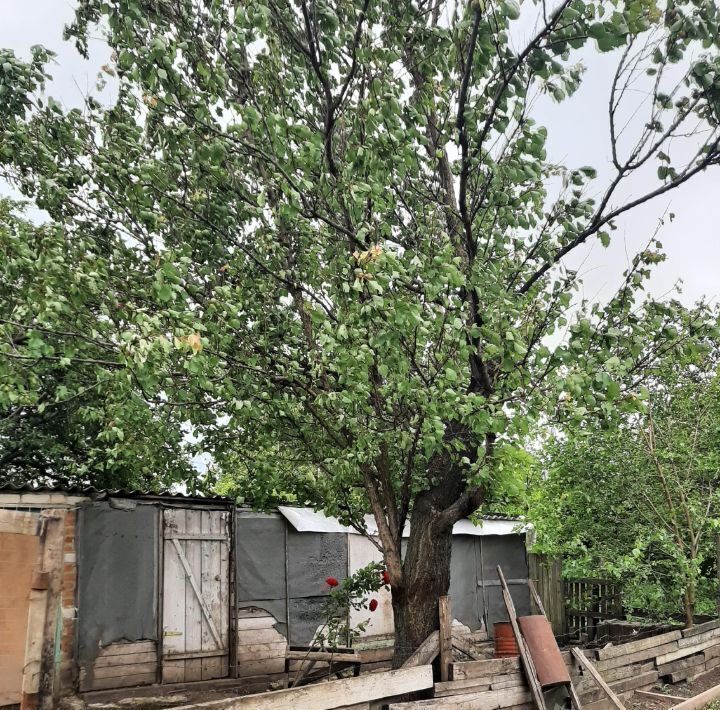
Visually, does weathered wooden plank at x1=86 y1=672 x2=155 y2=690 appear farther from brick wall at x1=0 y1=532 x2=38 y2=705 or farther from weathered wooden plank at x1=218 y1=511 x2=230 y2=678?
brick wall at x1=0 y1=532 x2=38 y2=705

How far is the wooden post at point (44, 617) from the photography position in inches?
145

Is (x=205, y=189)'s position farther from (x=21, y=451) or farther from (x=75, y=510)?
(x=21, y=451)

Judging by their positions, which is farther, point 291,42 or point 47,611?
point 291,42

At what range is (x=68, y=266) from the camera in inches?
235

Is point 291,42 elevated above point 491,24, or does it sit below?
above

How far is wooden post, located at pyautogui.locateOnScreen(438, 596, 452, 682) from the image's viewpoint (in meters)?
6.91

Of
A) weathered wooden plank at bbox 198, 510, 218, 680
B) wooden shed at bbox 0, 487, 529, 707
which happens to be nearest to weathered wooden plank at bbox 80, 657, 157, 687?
wooden shed at bbox 0, 487, 529, 707

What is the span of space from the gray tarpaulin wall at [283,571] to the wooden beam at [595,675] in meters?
4.88

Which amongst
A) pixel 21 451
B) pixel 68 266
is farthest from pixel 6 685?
pixel 21 451

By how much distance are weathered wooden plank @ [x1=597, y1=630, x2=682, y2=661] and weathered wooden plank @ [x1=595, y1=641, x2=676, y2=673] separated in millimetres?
42

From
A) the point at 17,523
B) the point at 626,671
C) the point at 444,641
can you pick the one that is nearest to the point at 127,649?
the point at 444,641

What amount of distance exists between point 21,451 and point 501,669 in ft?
31.9

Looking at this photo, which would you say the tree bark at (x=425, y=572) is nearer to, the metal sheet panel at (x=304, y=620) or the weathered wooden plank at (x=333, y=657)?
the weathered wooden plank at (x=333, y=657)

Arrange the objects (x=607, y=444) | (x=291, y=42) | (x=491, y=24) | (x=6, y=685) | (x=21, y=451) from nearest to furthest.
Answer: (x=6, y=685) → (x=491, y=24) → (x=291, y=42) → (x=607, y=444) → (x=21, y=451)
